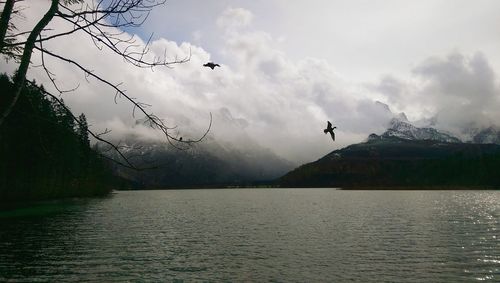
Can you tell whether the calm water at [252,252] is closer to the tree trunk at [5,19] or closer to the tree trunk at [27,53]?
the tree trunk at [27,53]

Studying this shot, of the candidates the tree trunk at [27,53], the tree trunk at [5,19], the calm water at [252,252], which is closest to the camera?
the tree trunk at [27,53]

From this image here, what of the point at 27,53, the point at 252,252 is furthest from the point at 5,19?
the point at 252,252

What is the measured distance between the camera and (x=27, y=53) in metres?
6.57

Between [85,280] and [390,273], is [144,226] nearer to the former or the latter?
[85,280]

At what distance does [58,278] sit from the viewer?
30.4 meters

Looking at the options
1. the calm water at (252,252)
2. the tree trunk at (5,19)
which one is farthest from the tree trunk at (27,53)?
the calm water at (252,252)

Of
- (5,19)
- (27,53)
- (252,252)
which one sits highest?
(5,19)

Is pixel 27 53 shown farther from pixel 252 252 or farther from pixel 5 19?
pixel 252 252

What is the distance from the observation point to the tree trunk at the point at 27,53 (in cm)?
636

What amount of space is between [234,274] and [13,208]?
7707 cm

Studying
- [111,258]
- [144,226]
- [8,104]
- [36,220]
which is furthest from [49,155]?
[36,220]

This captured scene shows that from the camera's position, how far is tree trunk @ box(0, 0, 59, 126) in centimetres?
636

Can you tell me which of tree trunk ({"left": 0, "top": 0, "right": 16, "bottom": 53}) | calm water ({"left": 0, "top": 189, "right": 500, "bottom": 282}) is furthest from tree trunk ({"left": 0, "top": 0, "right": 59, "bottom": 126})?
calm water ({"left": 0, "top": 189, "right": 500, "bottom": 282})

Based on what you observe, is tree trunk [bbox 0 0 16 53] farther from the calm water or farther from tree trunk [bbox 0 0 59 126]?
the calm water
